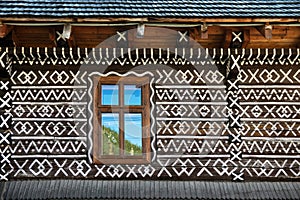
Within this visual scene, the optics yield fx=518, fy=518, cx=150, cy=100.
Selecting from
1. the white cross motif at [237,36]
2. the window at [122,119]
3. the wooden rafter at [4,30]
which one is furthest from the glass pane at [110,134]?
the white cross motif at [237,36]

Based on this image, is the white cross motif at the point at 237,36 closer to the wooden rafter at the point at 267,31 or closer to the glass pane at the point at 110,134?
the wooden rafter at the point at 267,31

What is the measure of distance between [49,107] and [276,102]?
3407 mm

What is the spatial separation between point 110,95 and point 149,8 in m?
1.42

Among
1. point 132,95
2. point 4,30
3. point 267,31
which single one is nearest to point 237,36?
point 267,31

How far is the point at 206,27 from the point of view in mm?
7133

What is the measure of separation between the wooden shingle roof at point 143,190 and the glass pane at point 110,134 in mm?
493

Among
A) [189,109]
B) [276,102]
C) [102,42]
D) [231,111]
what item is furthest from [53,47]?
[276,102]

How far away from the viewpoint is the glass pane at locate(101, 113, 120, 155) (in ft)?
25.2

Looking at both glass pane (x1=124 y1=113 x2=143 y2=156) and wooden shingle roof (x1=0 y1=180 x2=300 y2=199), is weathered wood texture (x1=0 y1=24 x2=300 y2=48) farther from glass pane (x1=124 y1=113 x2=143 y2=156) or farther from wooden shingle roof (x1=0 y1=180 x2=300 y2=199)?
wooden shingle roof (x1=0 y1=180 x2=300 y2=199)

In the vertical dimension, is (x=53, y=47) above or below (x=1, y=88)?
above

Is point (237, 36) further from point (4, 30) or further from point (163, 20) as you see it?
point (4, 30)

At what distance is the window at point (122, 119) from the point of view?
7.66 metres

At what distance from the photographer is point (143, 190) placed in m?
7.34

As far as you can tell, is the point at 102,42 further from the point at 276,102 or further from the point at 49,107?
the point at 276,102
